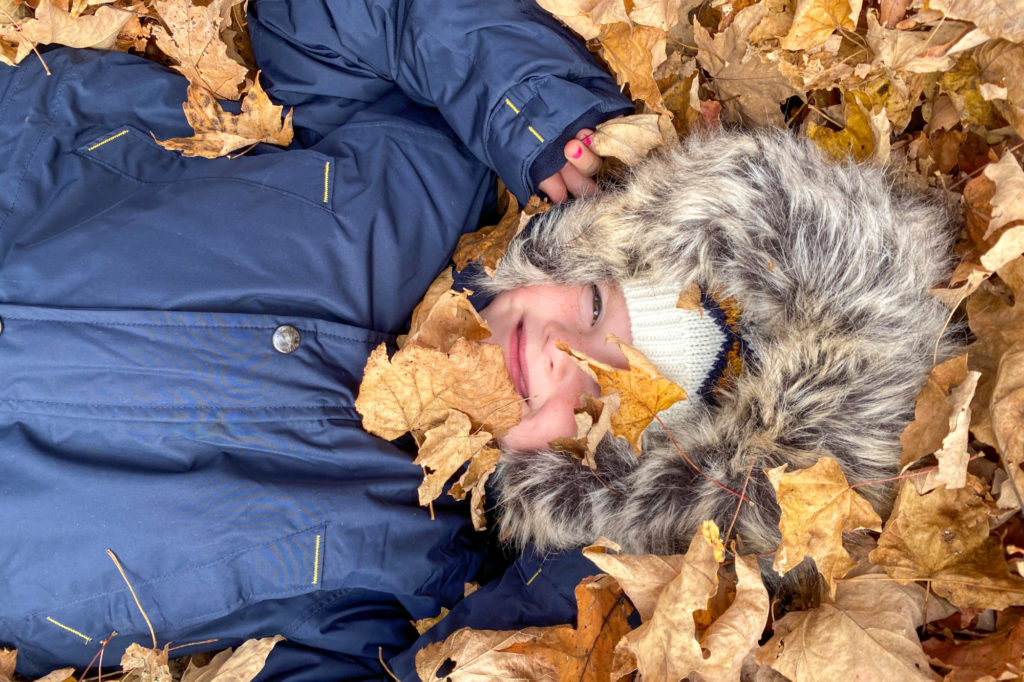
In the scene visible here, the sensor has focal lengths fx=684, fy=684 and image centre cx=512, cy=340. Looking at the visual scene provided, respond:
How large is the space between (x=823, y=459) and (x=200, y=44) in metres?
2.28

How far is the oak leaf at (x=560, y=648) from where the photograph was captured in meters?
1.81

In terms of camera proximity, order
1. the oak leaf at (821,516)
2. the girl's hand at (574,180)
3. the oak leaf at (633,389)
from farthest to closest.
→ the girl's hand at (574,180), the oak leaf at (633,389), the oak leaf at (821,516)

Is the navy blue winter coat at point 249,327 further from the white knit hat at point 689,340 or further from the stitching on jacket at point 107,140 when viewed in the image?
the white knit hat at point 689,340

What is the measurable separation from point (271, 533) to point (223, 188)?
3.42 ft

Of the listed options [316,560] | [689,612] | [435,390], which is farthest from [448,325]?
[689,612]

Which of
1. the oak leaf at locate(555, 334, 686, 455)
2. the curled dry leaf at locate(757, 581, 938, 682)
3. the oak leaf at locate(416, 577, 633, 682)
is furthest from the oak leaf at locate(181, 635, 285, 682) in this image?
the curled dry leaf at locate(757, 581, 938, 682)

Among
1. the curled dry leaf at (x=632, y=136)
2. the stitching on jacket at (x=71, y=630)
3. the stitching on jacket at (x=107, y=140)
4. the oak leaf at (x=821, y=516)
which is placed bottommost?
the stitching on jacket at (x=71, y=630)

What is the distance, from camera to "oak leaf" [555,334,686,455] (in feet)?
5.85

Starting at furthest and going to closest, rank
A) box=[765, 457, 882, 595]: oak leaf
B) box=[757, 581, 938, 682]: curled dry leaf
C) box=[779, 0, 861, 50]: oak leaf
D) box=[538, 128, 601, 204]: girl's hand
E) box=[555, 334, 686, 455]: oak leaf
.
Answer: box=[538, 128, 601, 204]: girl's hand
box=[779, 0, 861, 50]: oak leaf
box=[555, 334, 686, 455]: oak leaf
box=[765, 457, 882, 595]: oak leaf
box=[757, 581, 938, 682]: curled dry leaf

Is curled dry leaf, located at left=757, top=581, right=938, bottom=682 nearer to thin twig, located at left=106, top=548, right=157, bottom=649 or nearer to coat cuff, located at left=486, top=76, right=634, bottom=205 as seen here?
coat cuff, located at left=486, top=76, right=634, bottom=205

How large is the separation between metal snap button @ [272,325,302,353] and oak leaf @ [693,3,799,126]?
5.11 ft

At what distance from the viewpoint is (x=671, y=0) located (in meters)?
1.98

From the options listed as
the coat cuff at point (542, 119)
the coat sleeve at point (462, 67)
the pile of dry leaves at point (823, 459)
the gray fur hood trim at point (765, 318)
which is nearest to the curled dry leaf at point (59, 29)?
the pile of dry leaves at point (823, 459)

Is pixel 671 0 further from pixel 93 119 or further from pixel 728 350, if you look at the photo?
pixel 93 119
